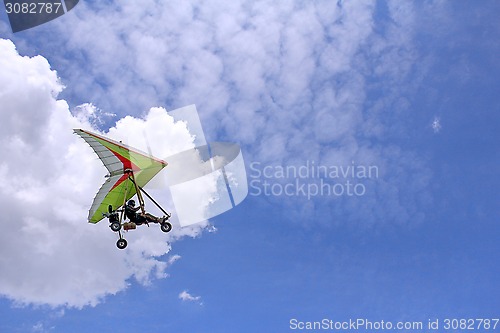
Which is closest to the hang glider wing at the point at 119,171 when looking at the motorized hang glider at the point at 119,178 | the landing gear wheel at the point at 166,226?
the motorized hang glider at the point at 119,178

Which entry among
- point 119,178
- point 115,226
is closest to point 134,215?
point 115,226

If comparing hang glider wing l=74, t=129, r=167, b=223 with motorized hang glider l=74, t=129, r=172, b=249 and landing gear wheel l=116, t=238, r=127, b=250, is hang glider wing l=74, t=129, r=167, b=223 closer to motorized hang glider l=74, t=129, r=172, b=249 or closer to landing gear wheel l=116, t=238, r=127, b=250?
motorized hang glider l=74, t=129, r=172, b=249

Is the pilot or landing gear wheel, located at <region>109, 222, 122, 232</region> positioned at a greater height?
the pilot

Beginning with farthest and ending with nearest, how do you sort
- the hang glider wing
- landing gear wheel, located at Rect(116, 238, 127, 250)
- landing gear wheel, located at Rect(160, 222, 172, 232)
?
landing gear wheel, located at Rect(160, 222, 172, 232) < landing gear wheel, located at Rect(116, 238, 127, 250) < the hang glider wing

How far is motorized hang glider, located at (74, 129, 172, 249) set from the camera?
33406mm

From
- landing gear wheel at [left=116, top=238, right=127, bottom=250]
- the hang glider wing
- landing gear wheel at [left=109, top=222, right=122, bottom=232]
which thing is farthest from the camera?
landing gear wheel at [left=116, top=238, right=127, bottom=250]

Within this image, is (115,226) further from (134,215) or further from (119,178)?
(119,178)

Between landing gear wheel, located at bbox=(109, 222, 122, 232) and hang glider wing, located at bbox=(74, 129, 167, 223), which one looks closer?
landing gear wheel, located at bbox=(109, 222, 122, 232)

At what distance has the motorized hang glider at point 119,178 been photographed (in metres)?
33.4

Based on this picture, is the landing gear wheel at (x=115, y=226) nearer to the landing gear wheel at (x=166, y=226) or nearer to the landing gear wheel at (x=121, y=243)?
the landing gear wheel at (x=121, y=243)

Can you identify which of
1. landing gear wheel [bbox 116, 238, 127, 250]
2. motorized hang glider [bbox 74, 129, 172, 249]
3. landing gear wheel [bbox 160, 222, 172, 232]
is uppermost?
motorized hang glider [bbox 74, 129, 172, 249]

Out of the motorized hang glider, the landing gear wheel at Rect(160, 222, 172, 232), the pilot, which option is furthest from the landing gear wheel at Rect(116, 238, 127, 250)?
the landing gear wheel at Rect(160, 222, 172, 232)

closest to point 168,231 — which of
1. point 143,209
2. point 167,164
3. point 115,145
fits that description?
point 143,209

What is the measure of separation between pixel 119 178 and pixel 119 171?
1.61 feet
